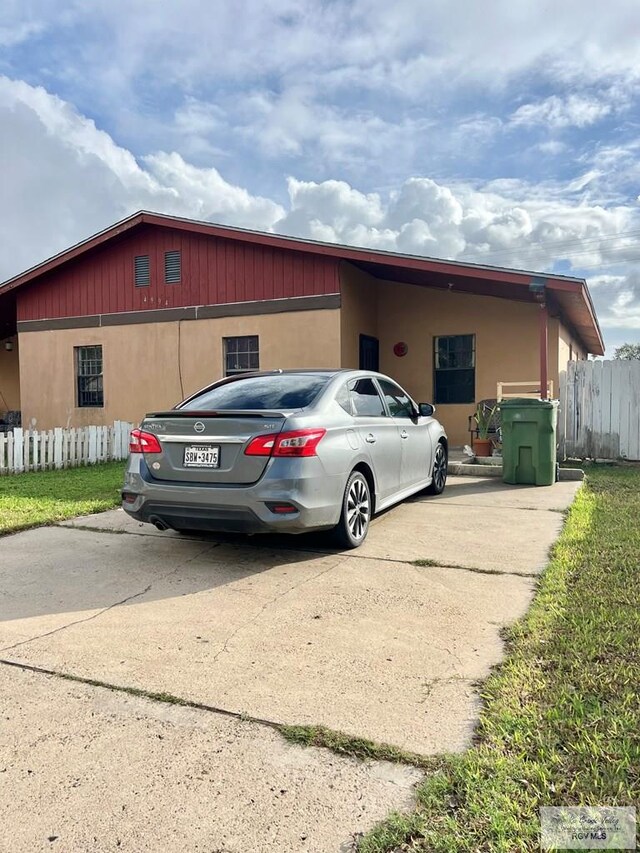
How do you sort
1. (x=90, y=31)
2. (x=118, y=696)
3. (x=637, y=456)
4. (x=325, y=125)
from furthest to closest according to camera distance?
(x=325, y=125)
(x=637, y=456)
(x=90, y=31)
(x=118, y=696)

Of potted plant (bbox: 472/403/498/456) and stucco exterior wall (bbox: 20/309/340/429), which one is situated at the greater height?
stucco exterior wall (bbox: 20/309/340/429)

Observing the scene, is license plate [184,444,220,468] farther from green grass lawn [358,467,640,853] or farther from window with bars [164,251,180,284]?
window with bars [164,251,180,284]

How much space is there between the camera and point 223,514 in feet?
13.9

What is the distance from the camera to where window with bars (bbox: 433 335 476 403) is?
12445 mm

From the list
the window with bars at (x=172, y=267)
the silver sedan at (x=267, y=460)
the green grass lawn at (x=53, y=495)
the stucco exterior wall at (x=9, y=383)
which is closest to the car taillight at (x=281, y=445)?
the silver sedan at (x=267, y=460)

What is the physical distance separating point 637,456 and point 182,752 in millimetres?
11119

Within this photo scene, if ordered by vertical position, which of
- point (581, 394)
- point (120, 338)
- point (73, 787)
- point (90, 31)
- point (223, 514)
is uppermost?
point (90, 31)

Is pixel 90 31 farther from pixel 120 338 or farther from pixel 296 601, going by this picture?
pixel 296 601

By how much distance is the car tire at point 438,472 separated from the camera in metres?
7.36

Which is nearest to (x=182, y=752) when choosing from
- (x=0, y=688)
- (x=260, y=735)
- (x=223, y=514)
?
(x=260, y=735)

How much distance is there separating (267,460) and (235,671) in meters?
1.70

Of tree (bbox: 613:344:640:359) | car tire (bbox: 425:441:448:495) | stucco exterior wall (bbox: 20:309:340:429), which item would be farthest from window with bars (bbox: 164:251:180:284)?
tree (bbox: 613:344:640:359)

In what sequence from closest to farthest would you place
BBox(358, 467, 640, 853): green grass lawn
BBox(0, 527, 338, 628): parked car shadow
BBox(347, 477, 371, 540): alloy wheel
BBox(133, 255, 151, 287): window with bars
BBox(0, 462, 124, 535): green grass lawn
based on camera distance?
BBox(358, 467, 640, 853): green grass lawn
BBox(0, 527, 338, 628): parked car shadow
BBox(347, 477, 371, 540): alloy wheel
BBox(0, 462, 124, 535): green grass lawn
BBox(133, 255, 151, 287): window with bars

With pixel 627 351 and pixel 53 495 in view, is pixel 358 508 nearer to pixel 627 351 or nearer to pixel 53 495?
pixel 53 495
